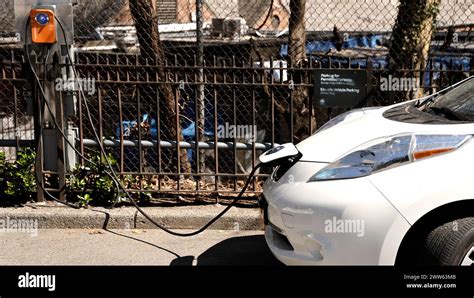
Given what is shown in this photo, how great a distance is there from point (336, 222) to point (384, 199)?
331mm

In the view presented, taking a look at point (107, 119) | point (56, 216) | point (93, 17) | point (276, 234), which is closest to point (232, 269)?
point (276, 234)

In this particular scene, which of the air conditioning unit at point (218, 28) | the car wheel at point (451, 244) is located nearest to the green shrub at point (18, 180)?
the car wheel at point (451, 244)

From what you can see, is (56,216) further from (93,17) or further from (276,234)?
(93,17)

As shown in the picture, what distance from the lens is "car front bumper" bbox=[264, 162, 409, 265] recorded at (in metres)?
3.74

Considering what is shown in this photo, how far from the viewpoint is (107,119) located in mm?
7070

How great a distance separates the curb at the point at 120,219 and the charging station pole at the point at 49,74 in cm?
30

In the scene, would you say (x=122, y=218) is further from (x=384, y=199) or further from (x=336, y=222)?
(x=384, y=199)

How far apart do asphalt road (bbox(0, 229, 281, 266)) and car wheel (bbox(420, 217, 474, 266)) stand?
1691mm

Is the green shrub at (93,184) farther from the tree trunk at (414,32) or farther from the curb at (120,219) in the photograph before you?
the tree trunk at (414,32)

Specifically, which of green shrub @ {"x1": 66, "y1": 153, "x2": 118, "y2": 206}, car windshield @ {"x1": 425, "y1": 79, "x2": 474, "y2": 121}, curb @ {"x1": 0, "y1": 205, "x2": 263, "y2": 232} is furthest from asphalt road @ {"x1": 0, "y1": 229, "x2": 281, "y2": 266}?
car windshield @ {"x1": 425, "y1": 79, "x2": 474, "y2": 121}

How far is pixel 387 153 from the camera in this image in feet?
13.0

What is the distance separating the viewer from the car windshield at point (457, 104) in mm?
4266

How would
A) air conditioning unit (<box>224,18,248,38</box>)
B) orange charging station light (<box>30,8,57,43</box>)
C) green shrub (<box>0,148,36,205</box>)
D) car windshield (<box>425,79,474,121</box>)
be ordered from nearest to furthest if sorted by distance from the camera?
car windshield (<box>425,79,474,121</box>) < orange charging station light (<box>30,8,57,43</box>) < green shrub (<box>0,148,36,205</box>) < air conditioning unit (<box>224,18,248,38</box>)

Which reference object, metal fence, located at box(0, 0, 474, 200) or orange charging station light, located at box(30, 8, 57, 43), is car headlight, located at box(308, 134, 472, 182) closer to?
metal fence, located at box(0, 0, 474, 200)
